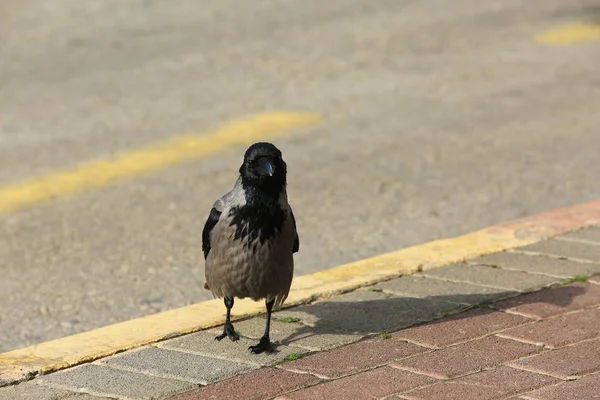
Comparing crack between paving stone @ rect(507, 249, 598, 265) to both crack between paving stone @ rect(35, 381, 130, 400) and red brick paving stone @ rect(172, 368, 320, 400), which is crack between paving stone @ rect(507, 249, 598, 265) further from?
crack between paving stone @ rect(35, 381, 130, 400)

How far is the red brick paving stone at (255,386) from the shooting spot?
4.63 meters

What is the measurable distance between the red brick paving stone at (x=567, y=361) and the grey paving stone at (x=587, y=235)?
69.1 inches

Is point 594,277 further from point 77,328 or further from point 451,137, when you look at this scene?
point 451,137

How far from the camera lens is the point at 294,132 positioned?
997 cm

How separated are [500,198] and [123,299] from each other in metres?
2.85

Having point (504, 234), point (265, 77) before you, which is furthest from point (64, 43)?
point (504, 234)

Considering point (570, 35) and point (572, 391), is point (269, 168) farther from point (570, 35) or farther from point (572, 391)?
point (570, 35)

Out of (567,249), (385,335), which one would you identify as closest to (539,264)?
(567,249)

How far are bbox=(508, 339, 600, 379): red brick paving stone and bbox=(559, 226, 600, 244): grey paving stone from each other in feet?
5.76

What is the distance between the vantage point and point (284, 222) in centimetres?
530

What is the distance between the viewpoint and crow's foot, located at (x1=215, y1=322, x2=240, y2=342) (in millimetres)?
5352

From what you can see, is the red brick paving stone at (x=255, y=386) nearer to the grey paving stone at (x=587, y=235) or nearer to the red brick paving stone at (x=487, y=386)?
the red brick paving stone at (x=487, y=386)

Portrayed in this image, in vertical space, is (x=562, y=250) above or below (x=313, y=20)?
below

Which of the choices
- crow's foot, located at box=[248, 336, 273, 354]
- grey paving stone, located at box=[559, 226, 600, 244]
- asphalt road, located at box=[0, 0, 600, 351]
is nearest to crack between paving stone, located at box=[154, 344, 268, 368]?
crow's foot, located at box=[248, 336, 273, 354]
